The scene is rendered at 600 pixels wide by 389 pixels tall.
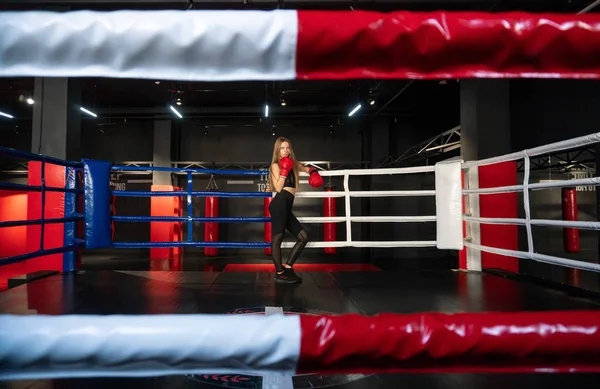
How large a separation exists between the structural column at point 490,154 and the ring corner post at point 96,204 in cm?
357

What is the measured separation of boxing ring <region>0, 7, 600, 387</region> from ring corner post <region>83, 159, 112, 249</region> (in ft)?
9.19

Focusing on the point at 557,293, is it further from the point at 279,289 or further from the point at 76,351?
the point at 76,351

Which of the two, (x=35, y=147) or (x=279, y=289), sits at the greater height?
(x=35, y=147)

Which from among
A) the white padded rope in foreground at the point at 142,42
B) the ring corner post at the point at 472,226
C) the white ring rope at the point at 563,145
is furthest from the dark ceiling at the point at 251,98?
the white padded rope in foreground at the point at 142,42

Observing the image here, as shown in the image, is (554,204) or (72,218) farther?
(554,204)

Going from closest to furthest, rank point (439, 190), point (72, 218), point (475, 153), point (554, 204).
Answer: point (72, 218) < point (439, 190) < point (475, 153) < point (554, 204)

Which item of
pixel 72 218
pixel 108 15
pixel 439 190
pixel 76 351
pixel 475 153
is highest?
pixel 475 153

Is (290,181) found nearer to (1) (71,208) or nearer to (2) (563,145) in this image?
(2) (563,145)

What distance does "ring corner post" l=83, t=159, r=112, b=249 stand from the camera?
315 cm

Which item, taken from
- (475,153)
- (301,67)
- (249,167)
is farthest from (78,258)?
(249,167)

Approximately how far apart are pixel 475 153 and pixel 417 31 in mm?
4061

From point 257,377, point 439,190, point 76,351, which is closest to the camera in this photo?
point 76,351

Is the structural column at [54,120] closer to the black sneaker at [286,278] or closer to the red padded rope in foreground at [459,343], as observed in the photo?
the black sneaker at [286,278]

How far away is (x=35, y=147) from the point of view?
506cm
